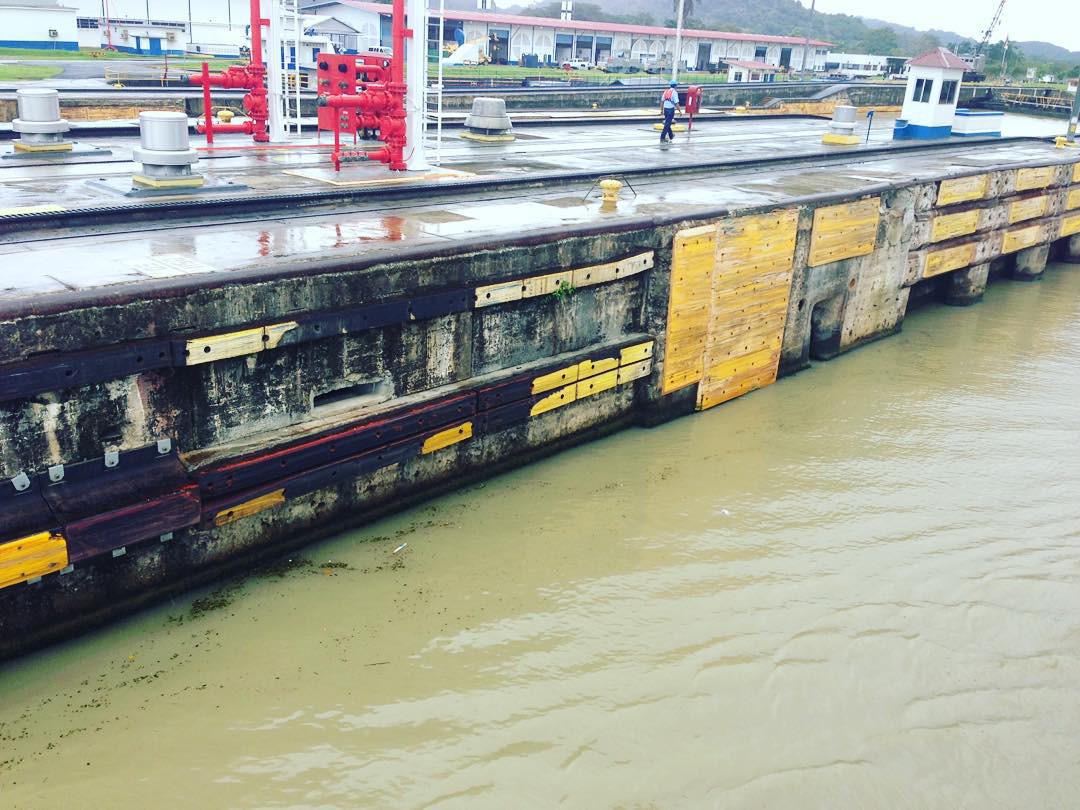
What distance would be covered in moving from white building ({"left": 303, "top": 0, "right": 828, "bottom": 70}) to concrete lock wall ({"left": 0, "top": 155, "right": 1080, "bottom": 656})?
50.5 metres

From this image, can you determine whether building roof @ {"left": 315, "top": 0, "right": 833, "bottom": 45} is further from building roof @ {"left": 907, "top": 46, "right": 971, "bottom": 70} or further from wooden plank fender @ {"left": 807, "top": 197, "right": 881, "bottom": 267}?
wooden plank fender @ {"left": 807, "top": 197, "right": 881, "bottom": 267}

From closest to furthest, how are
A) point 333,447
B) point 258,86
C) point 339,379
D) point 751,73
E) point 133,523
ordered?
point 133,523, point 333,447, point 339,379, point 258,86, point 751,73

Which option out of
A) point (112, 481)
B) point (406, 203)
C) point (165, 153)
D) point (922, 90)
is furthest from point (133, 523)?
point (922, 90)

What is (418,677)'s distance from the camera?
23.6 ft

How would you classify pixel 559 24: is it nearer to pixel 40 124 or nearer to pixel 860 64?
pixel 860 64

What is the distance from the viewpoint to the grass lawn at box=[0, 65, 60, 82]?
98.2ft

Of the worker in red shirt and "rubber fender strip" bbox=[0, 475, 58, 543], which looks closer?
"rubber fender strip" bbox=[0, 475, 58, 543]

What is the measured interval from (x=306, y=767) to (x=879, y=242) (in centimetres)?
1286

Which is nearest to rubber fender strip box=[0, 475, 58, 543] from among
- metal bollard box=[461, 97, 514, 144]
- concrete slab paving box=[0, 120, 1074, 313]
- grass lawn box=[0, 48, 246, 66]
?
Result: concrete slab paving box=[0, 120, 1074, 313]

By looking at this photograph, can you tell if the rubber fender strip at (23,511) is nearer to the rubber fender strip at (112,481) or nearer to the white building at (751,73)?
the rubber fender strip at (112,481)

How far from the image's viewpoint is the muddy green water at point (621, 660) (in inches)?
249

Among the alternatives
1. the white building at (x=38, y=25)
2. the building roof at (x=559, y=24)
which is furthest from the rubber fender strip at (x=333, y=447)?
the white building at (x=38, y=25)

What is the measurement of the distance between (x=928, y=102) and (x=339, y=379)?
910 inches

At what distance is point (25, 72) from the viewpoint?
31906mm
